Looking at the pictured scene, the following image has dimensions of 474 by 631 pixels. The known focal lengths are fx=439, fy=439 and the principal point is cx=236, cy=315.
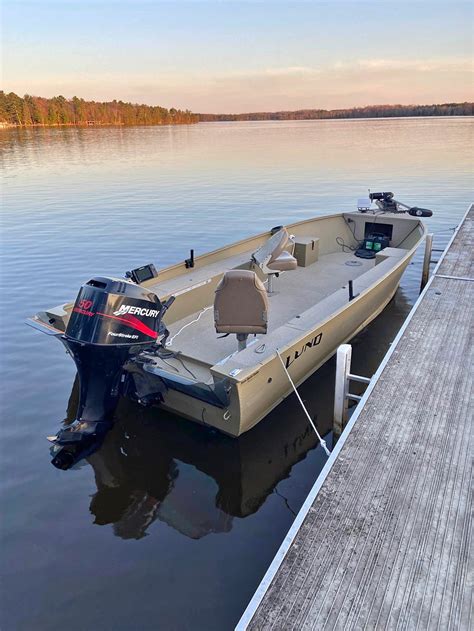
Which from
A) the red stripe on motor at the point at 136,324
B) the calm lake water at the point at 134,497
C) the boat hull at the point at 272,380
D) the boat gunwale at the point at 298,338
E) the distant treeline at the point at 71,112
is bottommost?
the calm lake water at the point at 134,497

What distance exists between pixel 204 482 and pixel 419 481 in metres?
1.88

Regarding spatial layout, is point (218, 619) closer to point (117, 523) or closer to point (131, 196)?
point (117, 523)

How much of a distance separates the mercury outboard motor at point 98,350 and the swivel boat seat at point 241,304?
2.47 ft

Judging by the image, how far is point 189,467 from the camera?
13.3 ft

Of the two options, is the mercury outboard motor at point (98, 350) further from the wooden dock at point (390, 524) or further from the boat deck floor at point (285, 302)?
the wooden dock at point (390, 524)

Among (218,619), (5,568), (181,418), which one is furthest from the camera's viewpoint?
(181,418)

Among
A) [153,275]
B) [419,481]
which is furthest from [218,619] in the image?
[153,275]

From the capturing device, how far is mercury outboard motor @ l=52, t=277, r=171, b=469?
11.4 ft

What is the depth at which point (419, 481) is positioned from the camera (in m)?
2.80

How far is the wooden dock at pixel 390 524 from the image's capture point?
2.06m

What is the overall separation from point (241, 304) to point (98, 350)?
1.29 m

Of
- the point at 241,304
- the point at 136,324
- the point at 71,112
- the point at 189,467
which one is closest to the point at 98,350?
the point at 136,324

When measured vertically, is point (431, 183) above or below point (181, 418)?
above

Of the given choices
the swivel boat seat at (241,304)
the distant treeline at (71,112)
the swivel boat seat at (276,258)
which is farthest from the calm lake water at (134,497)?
the distant treeline at (71,112)
